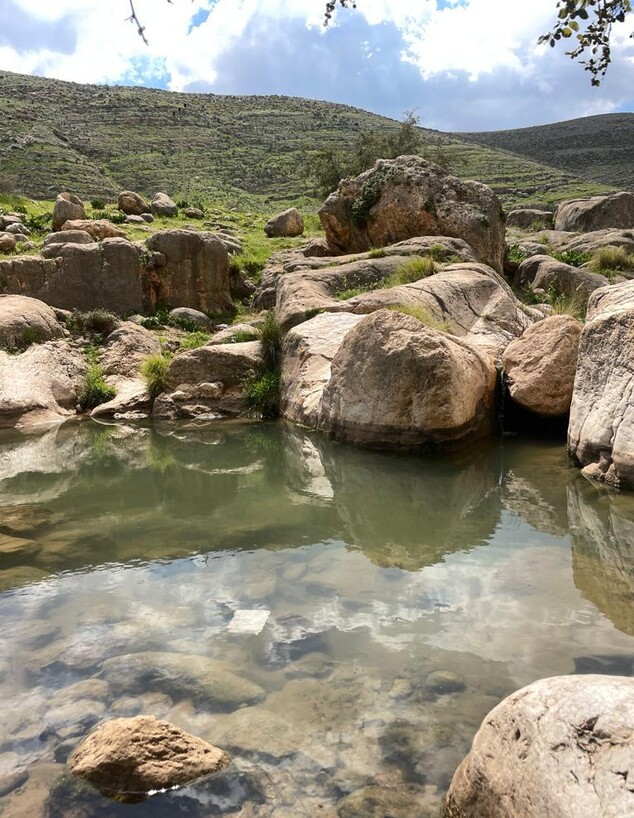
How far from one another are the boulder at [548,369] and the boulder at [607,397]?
3.78 ft

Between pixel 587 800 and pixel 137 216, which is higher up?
pixel 137 216

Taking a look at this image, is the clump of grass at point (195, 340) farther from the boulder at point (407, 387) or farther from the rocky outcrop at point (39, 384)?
the boulder at point (407, 387)

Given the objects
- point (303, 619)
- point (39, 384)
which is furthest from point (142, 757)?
point (39, 384)

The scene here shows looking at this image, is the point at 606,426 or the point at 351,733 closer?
the point at 351,733

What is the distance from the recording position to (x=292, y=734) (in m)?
3.50

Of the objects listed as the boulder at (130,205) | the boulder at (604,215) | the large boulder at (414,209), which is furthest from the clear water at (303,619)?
the boulder at (604,215)

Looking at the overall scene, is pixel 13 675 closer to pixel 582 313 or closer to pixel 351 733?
pixel 351 733

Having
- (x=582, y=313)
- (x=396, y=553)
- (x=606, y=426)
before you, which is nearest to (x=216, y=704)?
(x=396, y=553)

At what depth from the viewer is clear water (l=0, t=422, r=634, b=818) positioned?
3275 millimetres

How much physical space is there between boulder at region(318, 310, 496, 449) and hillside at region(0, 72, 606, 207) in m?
32.8

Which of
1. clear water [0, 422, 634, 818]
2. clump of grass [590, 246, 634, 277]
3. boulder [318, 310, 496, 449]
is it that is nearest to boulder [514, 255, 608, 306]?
clump of grass [590, 246, 634, 277]

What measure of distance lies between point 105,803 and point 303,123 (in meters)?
82.2

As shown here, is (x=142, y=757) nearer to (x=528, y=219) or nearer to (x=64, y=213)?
(x=64, y=213)

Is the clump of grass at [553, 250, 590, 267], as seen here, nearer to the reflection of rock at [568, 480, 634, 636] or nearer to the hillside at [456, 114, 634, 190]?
the reflection of rock at [568, 480, 634, 636]
